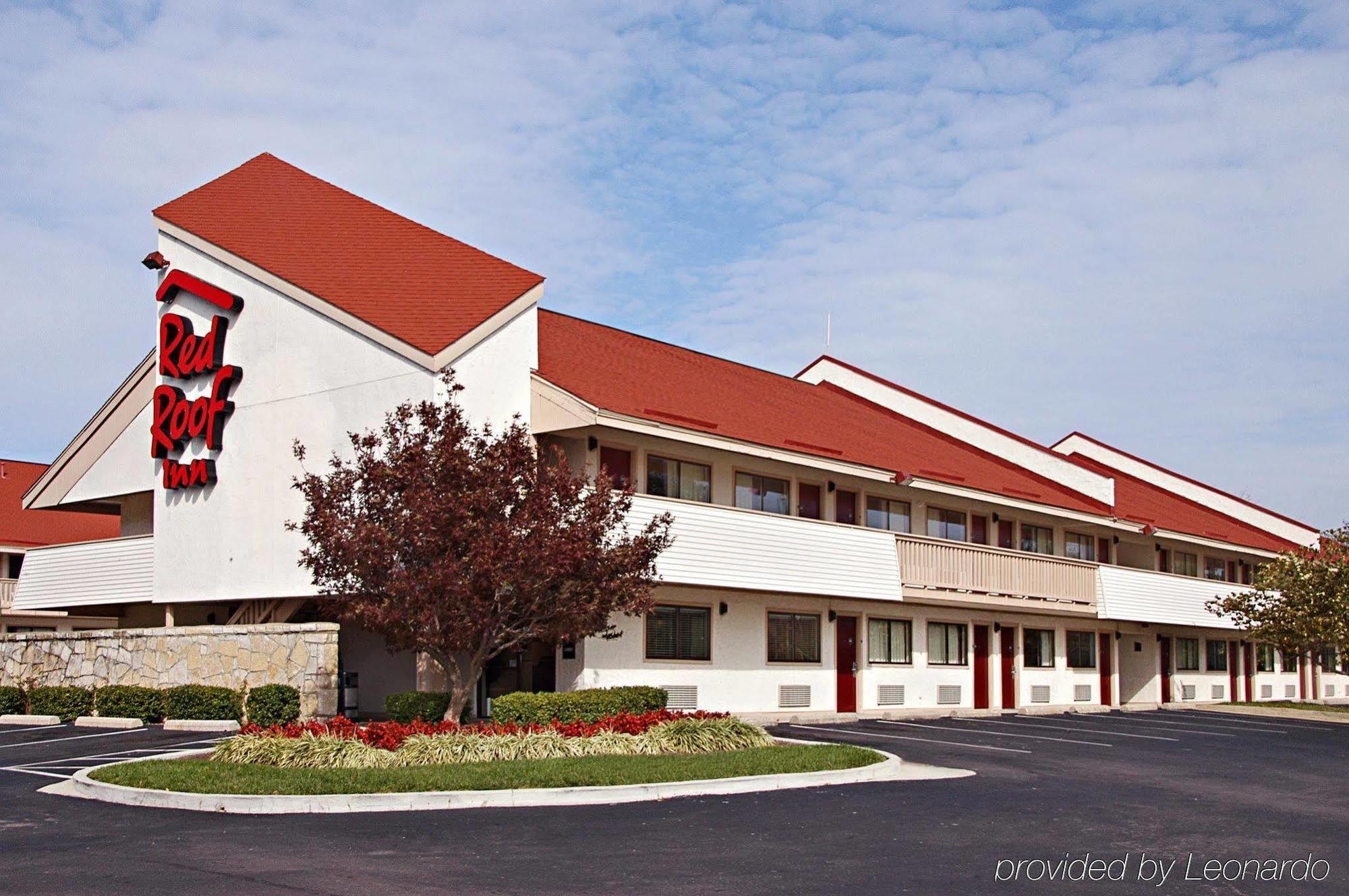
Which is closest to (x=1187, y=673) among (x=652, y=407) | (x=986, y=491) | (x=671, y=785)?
(x=986, y=491)

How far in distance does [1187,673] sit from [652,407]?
28278mm

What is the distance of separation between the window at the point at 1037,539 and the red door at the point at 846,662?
28.0ft

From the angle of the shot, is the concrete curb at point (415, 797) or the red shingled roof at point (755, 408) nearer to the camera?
the concrete curb at point (415, 797)

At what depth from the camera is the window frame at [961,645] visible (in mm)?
35688

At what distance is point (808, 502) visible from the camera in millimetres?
32219

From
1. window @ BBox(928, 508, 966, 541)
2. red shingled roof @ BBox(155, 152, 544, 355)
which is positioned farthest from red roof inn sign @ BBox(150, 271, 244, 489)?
window @ BBox(928, 508, 966, 541)

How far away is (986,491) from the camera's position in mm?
35625

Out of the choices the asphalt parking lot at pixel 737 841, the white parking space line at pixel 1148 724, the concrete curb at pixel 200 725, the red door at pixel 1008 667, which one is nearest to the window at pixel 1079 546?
the red door at pixel 1008 667

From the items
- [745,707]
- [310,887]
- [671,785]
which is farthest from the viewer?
[745,707]

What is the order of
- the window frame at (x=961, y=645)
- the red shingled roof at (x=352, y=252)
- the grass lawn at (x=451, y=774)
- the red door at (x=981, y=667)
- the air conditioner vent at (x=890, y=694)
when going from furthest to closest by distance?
the red door at (x=981, y=667) < the window frame at (x=961, y=645) < the air conditioner vent at (x=890, y=694) < the red shingled roof at (x=352, y=252) < the grass lawn at (x=451, y=774)

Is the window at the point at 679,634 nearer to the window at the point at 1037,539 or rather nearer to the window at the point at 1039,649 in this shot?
the window at the point at 1039,649

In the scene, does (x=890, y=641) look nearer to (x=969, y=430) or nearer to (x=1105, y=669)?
(x=969, y=430)

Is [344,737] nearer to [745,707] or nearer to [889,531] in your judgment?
[745,707]

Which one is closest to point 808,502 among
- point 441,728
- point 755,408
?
point 755,408
